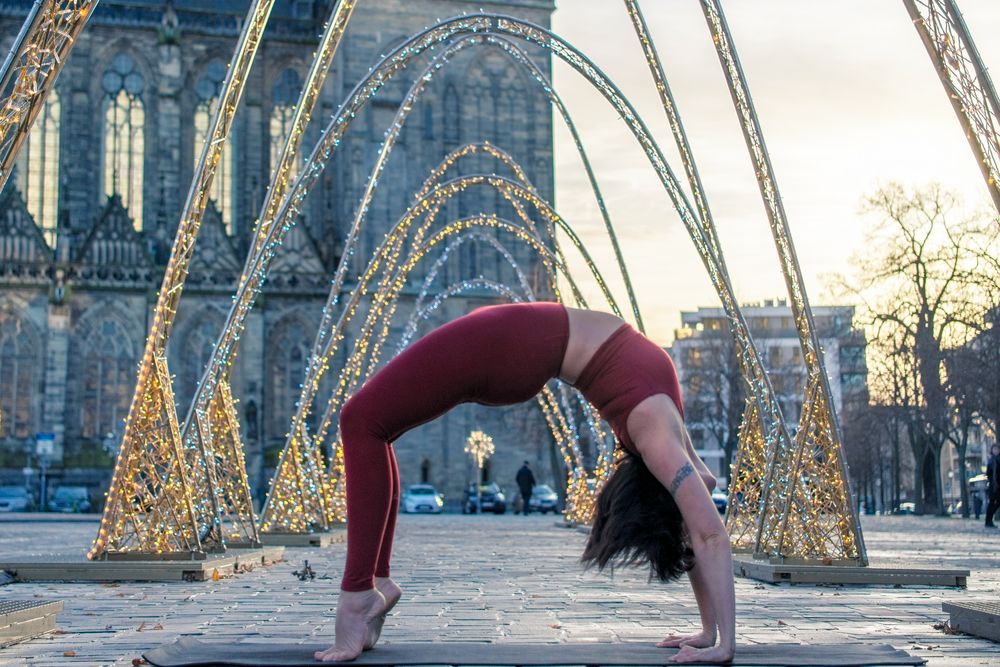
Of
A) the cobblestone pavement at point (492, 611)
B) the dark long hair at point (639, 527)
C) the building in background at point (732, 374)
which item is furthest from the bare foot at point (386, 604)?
the building in background at point (732, 374)

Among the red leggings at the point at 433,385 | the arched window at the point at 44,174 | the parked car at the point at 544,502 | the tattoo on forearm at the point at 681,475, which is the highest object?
the arched window at the point at 44,174

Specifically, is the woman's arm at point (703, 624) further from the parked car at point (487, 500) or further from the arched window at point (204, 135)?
the arched window at point (204, 135)

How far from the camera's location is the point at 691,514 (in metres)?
5.08

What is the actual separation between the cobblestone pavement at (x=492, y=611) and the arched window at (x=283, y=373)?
39600mm

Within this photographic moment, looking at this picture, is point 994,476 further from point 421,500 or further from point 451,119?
point 451,119

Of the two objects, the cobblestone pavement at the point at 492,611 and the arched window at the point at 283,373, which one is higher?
the arched window at the point at 283,373

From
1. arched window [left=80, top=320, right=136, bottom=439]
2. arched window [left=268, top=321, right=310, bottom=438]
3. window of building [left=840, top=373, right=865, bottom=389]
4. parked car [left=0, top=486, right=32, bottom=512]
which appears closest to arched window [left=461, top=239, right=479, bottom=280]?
arched window [left=268, top=321, right=310, bottom=438]

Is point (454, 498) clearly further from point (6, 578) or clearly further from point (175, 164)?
point (6, 578)

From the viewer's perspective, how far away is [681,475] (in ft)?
16.6

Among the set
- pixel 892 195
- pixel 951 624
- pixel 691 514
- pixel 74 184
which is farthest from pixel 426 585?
pixel 74 184

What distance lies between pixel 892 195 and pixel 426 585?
38464 mm

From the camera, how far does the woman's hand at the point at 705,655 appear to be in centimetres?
483

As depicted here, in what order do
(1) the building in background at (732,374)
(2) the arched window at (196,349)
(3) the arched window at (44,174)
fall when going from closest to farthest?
(1) the building in background at (732,374), (2) the arched window at (196,349), (3) the arched window at (44,174)

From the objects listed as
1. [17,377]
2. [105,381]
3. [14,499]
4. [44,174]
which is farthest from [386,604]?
[44,174]
